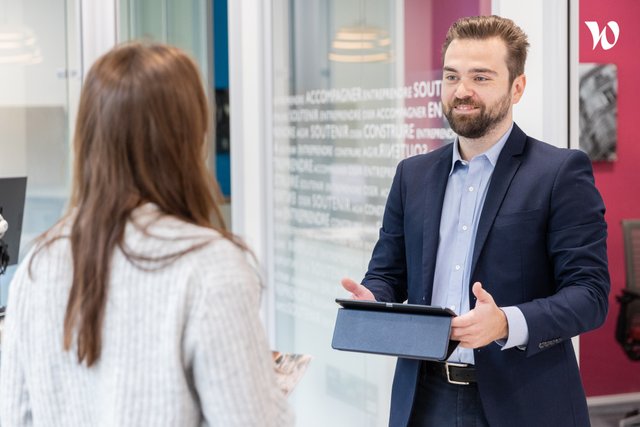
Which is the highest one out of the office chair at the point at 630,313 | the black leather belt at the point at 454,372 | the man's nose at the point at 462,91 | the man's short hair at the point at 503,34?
the man's short hair at the point at 503,34

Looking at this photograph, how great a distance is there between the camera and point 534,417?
203 cm

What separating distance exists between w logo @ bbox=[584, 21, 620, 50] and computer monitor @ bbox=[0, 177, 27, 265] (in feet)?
6.66

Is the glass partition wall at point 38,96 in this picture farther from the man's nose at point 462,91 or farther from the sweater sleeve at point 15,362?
the sweater sleeve at point 15,362

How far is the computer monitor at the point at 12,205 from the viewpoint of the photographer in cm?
320

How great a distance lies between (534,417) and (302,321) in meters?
2.39

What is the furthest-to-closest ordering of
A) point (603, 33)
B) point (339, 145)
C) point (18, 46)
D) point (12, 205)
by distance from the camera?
point (18, 46) → point (339, 145) → point (12, 205) → point (603, 33)

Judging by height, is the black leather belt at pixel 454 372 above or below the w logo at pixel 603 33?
below

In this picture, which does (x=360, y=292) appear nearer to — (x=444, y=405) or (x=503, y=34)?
(x=444, y=405)

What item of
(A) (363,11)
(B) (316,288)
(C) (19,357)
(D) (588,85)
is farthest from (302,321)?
(C) (19,357)

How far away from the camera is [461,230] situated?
2.14 m

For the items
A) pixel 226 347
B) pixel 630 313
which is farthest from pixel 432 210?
pixel 630 313

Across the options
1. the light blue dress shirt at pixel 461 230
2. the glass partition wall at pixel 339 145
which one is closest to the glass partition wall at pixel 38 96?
the glass partition wall at pixel 339 145

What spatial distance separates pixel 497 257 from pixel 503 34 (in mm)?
553

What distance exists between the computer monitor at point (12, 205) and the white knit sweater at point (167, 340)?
2.01m
